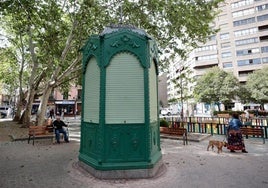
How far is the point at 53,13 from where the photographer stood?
1154 centimetres

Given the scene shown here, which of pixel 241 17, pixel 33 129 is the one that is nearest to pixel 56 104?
pixel 33 129

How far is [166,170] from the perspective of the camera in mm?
6527

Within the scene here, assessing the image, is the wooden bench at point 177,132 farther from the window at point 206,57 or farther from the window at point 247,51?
the window at point 206,57

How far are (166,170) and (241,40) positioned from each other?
55.4 m

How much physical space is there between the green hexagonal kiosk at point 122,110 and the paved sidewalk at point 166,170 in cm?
41

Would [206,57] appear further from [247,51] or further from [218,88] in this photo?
[218,88]

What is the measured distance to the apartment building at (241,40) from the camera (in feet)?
165

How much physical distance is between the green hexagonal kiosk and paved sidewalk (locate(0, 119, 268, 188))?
0.41 metres

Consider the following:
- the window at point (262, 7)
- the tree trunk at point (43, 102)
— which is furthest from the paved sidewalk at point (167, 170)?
the window at point (262, 7)

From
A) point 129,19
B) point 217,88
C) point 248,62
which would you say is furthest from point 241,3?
point 129,19

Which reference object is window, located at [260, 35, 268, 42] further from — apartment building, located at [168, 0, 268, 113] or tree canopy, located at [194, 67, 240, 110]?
tree canopy, located at [194, 67, 240, 110]

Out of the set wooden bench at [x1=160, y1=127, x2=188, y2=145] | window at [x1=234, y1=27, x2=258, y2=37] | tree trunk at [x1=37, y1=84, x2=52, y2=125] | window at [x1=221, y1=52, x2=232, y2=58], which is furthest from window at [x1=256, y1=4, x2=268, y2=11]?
tree trunk at [x1=37, y1=84, x2=52, y2=125]

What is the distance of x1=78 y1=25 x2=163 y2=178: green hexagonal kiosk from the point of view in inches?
231

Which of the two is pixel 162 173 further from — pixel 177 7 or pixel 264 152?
pixel 177 7
